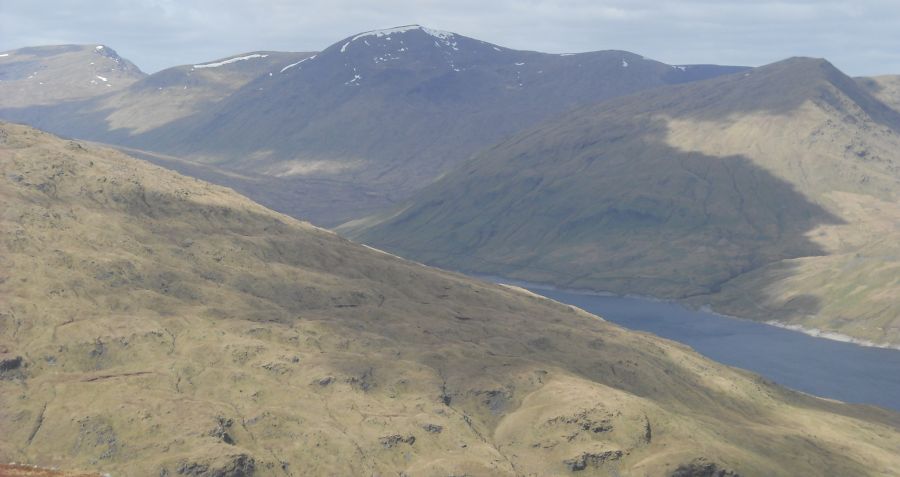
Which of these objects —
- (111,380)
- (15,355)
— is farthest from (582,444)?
(15,355)

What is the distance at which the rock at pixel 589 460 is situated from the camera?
628 feet

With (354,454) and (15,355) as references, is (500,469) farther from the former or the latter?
(15,355)

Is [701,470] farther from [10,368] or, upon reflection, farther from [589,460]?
[10,368]

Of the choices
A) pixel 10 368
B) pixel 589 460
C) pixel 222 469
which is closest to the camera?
pixel 222 469

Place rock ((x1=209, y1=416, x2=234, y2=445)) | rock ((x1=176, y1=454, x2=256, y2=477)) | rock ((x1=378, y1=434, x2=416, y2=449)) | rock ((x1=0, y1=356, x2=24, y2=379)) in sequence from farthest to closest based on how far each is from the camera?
1. rock ((x1=0, y1=356, x2=24, y2=379))
2. rock ((x1=378, y1=434, x2=416, y2=449))
3. rock ((x1=209, y1=416, x2=234, y2=445))
4. rock ((x1=176, y1=454, x2=256, y2=477))

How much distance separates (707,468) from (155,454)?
339ft

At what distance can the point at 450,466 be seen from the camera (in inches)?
7279

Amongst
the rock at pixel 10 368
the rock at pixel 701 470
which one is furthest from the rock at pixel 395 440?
the rock at pixel 10 368

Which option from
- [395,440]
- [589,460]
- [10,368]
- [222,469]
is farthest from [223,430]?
[589,460]

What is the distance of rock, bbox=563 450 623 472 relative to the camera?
628 ft

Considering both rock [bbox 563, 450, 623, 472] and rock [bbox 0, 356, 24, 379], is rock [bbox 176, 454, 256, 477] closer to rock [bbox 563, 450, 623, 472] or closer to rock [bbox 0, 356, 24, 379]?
rock [bbox 0, 356, 24, 379]

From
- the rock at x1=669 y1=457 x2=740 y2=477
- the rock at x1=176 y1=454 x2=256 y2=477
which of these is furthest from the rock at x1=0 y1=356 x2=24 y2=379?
the rock at x1=669 y1=457 x2=740 y2=477

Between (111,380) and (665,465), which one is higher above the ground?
(111,380)

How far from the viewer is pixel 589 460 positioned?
19262 cm
